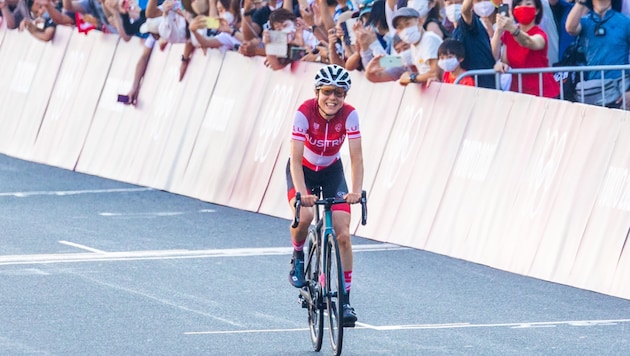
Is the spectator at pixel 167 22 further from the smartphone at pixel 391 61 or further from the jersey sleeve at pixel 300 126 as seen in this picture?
the jersey sleeve at pixel 300 126

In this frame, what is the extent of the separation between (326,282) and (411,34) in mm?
5874

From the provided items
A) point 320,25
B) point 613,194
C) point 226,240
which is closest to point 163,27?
point 320,25

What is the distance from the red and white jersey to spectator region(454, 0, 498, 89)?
15.3 feet

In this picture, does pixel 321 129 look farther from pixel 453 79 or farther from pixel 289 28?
pixel 289 28

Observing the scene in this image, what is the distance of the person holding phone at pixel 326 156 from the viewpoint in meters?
11.1

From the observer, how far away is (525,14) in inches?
615

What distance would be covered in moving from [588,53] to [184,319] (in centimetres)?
577

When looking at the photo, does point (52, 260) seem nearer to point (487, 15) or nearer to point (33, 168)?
point (487, 15)

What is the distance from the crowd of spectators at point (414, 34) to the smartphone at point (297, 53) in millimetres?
12

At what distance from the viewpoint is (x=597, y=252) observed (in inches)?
534

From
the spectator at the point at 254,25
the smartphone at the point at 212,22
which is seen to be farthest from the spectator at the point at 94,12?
the spectator at the point at 254,25

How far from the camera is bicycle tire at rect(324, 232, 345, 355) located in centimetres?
1038

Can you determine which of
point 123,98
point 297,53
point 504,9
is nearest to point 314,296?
point 504,9

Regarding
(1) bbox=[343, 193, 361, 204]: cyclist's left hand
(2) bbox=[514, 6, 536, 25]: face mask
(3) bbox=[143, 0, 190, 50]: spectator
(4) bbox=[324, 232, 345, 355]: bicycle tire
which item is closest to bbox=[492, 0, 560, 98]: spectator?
(2) bbox=[514, 6, 536, 25]: face mask
